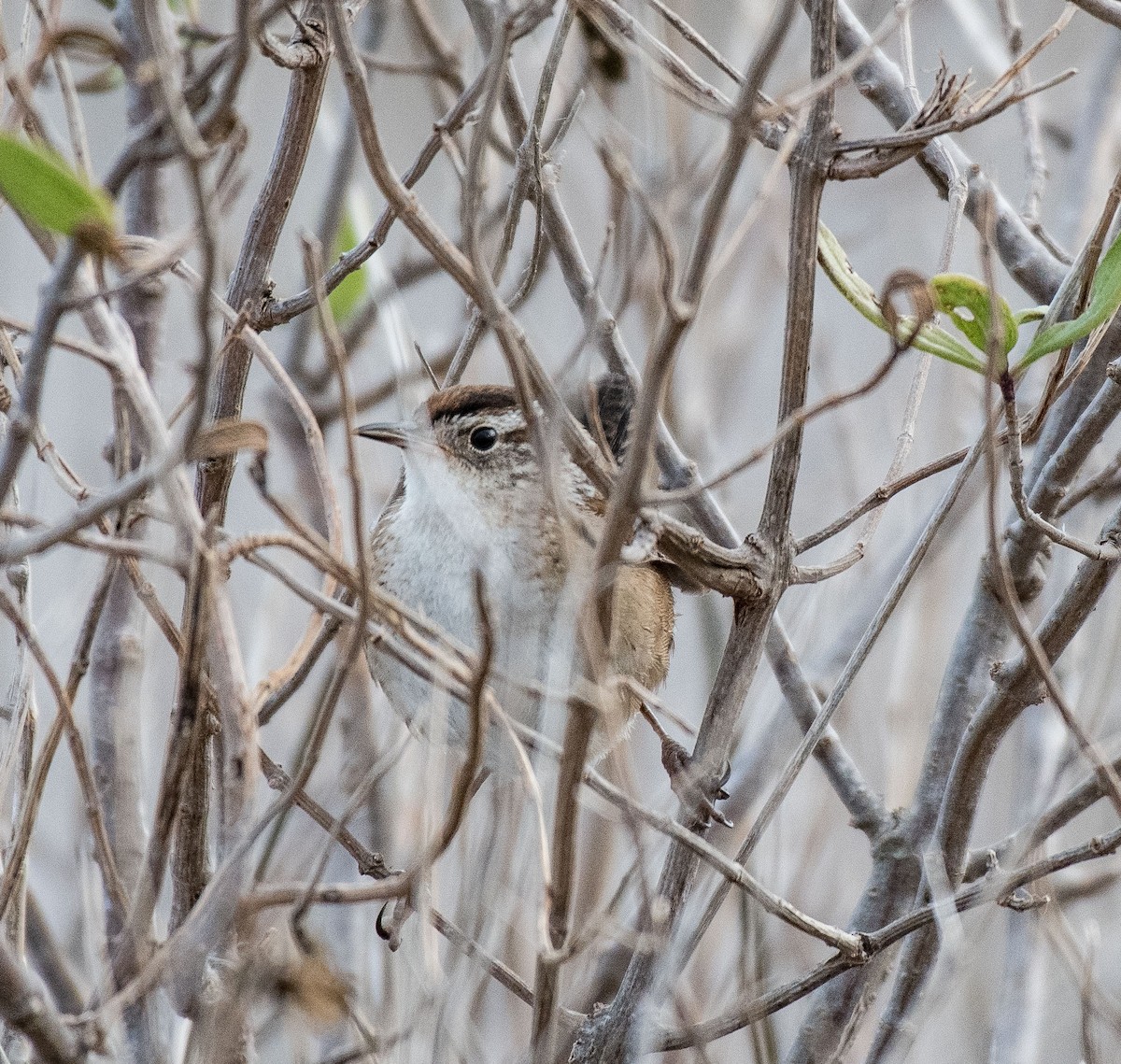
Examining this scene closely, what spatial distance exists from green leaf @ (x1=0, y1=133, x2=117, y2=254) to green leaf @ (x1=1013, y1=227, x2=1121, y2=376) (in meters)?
1.18

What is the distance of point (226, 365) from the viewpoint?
218 cm

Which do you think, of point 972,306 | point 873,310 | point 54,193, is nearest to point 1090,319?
point 972,306

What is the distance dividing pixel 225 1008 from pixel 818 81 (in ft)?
4.11

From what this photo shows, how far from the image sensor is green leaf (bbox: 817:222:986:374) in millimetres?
1887

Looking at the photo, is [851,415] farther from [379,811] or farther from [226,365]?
[226,365]

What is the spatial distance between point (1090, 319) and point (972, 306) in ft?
0.50

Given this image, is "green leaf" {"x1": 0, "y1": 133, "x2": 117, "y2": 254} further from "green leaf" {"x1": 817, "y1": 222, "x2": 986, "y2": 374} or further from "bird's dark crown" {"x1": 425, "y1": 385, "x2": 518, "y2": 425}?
"bird's dark crown" {"x1": 425, "y1": 385, "x2": 518, "y2": 425}

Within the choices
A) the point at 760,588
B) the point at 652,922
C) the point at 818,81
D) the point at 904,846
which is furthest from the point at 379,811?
the point at 818,81

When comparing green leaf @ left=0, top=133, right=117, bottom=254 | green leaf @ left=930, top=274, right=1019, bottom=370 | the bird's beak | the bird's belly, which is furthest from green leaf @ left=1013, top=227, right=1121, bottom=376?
the bird's beak

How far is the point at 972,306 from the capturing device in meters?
1.85

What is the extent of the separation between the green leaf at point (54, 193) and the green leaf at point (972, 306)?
42.6 inches

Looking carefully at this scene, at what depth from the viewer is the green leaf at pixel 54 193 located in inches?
47.7

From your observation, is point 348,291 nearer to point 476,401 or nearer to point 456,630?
point 476,401

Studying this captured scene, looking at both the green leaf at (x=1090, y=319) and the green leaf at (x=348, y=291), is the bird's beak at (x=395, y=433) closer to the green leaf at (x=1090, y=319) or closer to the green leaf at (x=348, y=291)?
the green leaf at (x=348, y=291)
